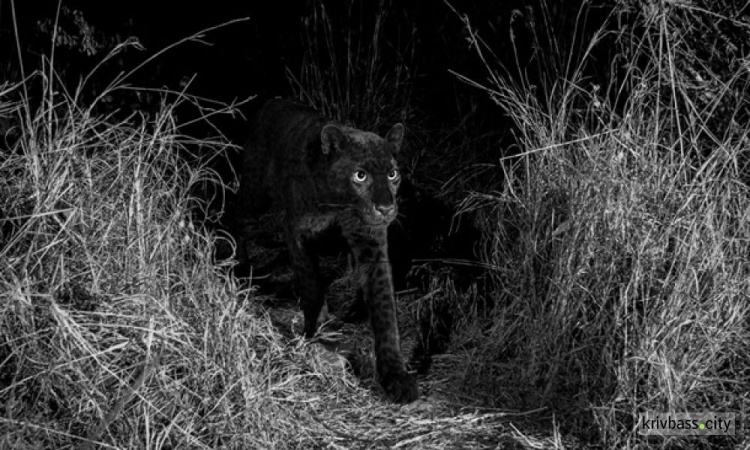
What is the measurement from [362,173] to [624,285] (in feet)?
4.94

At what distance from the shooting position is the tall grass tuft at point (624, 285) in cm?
370

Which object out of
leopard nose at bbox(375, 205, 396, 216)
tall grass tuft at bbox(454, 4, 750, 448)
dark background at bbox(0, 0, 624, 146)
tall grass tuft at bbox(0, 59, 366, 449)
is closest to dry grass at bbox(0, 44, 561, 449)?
tall grass tuft at bbox(0, 59, 366, 449)

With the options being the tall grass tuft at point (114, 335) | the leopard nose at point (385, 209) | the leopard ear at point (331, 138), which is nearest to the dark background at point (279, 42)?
the leopard ear at point (331, 138)

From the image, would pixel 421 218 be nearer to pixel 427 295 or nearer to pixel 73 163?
pixel 427 295

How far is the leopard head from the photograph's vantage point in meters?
4.64

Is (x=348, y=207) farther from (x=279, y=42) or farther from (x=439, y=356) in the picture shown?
(x=279, y=42)

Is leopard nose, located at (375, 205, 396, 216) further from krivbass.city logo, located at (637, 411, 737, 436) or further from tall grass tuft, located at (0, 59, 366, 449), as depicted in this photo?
krivbass.city logo, located at (637, 411, 737, 436)

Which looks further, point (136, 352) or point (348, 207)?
point (348, 207)

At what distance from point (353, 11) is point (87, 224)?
3.68m

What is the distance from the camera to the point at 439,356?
477 centimetres

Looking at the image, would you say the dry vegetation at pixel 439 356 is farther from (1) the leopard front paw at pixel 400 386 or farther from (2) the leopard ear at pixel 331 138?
(2) the leopard ear at pixel 331 138

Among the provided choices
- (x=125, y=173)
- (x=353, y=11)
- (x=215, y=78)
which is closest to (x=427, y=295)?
(x=125, y=173)

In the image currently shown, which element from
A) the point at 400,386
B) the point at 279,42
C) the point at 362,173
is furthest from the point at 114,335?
the point at 279,42

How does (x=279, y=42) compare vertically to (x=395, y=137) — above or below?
below
